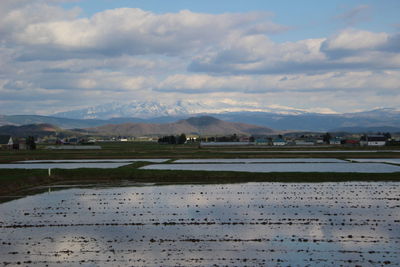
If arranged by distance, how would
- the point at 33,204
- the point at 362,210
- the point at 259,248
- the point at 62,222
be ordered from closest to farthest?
the point at 259,248 → the point at 62,222 → the point at 362,210 → the point at 33,204

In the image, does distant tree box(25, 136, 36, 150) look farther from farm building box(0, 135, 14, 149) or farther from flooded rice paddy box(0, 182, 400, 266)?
flooded rice paddy box(0, 182, 400, 266)

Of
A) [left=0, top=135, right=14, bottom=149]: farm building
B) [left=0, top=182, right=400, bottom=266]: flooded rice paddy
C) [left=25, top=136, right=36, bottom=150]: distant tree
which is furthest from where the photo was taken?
[left=0, top=135, right=14, bottom=149]: farm building

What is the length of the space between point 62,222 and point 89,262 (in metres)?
7.56

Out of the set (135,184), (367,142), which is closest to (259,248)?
(135,184)

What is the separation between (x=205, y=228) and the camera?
870 inches

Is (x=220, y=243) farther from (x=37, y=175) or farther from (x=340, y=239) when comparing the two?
(x=37, y=175)

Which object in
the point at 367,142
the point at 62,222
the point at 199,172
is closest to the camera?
the point at 62,222

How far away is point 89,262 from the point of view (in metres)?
17.0

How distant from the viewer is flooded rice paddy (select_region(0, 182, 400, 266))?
1752 centimetres

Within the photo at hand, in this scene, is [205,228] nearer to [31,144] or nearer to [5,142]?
[31,144]

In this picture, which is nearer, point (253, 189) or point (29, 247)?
point (29, 247)

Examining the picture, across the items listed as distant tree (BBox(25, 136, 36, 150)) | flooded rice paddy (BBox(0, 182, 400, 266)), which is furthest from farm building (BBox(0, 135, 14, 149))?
flooded rice paddy (BBox(0, 182, 400, 266))

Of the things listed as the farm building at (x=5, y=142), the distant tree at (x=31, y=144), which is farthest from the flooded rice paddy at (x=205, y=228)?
the farm building at (x=5, y=142)

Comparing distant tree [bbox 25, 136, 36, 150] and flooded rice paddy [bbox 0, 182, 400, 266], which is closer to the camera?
flooded rice paddy [bbox 0, 182, 400, 266]
